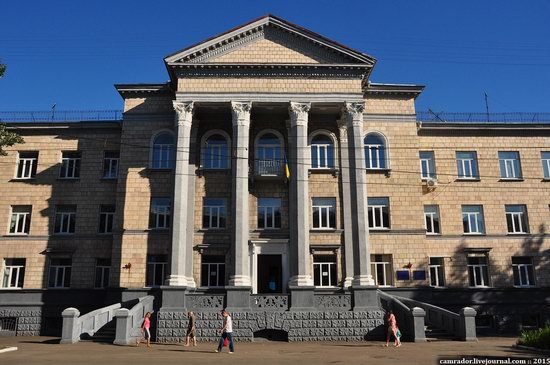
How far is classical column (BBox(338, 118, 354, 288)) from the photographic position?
2827 centimetres

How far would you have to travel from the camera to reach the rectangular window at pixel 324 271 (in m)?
28.9

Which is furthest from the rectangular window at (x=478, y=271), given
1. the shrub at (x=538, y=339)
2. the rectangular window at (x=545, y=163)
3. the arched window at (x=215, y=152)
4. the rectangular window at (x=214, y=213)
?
the arched window at (x=215, y=152)

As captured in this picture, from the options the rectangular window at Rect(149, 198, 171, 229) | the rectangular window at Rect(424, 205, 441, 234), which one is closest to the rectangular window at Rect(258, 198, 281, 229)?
the rectangular window at Rect(149, 198, 171, 229)

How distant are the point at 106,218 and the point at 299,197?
12.9 metres

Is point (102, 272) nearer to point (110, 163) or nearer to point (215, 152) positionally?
point (110, 163)

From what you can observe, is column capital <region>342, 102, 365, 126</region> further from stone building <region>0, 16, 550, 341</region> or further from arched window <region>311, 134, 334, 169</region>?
arched window <region>311, 134, 334, 169</region>

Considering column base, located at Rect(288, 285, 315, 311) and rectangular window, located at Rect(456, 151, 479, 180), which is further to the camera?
rectangular window, located at Rect(456, 151, 479, 180)

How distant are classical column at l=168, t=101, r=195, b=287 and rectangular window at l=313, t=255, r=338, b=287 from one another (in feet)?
23.0

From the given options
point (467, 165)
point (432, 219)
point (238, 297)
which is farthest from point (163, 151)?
point (467, 165)

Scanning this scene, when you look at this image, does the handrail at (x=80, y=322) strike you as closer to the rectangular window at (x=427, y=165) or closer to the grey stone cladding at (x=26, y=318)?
the grey stone cladding at (x=26, y=318)

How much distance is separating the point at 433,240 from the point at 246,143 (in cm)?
1313

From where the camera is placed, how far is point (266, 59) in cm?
2900

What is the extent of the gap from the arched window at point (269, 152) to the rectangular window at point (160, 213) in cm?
583

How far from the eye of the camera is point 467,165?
108ft
